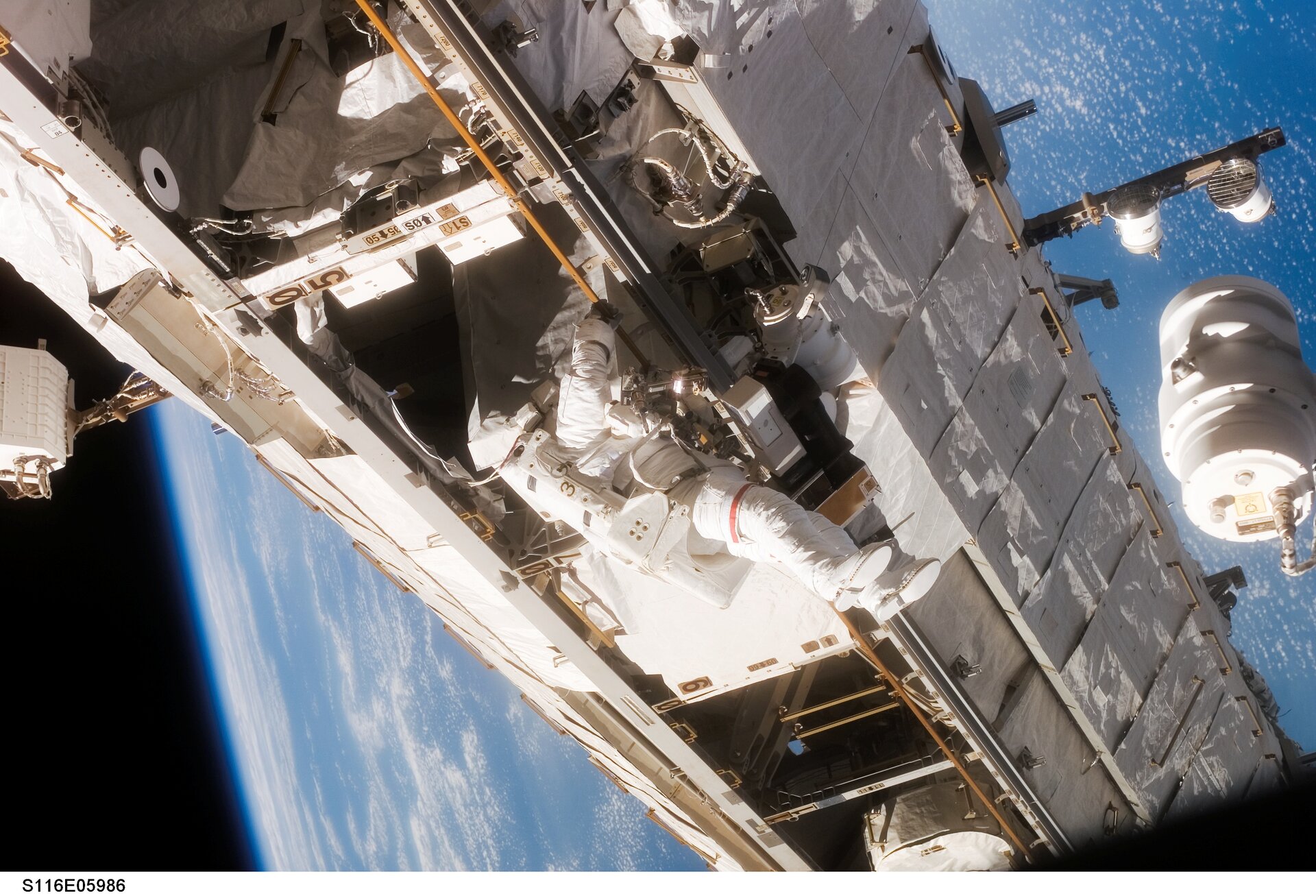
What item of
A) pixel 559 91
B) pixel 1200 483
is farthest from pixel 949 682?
pixel 559 91

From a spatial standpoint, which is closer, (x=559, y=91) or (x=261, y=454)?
(x=559, y=91)

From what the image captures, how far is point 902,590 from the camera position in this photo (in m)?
3.23

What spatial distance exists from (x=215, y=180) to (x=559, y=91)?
1.17m

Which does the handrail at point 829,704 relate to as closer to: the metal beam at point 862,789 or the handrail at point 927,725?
the handrail at point 927,725

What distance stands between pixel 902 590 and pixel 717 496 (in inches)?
26.2

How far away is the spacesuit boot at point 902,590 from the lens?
3.22m

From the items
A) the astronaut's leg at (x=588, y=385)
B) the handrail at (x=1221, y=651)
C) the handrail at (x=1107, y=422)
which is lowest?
the astronaut's leg at (x=588, y=385)

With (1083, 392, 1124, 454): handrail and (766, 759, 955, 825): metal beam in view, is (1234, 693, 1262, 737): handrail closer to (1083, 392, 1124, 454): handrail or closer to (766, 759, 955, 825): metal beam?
(1083, 392, 1124, 454): handrail

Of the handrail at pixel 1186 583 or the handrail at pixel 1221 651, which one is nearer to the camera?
the handrail at pixel 1186 583

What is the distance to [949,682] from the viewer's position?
486 centimetres

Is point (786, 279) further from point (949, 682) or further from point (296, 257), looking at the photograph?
point (949, 682)

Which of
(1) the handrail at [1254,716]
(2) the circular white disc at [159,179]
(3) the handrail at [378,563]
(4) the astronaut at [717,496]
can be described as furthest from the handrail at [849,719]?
(2) the circular white disc at [159,179]

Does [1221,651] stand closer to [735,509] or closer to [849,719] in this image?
[849,719]

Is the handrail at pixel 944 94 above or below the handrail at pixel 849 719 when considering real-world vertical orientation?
above
